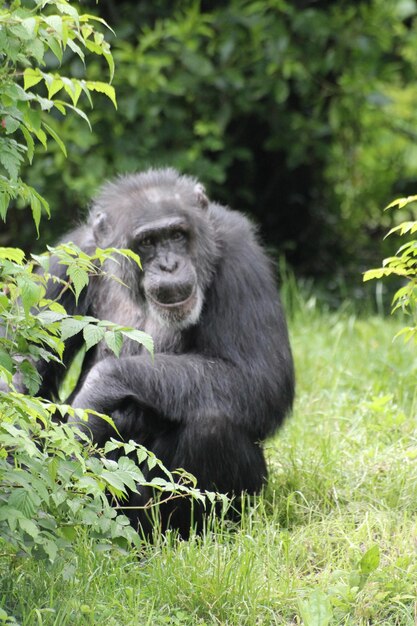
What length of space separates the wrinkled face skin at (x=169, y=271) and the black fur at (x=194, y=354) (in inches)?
0.5

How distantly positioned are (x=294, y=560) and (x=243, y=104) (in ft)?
19.4

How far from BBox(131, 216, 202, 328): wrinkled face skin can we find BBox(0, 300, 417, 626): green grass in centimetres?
91

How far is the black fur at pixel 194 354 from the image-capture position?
5340mm

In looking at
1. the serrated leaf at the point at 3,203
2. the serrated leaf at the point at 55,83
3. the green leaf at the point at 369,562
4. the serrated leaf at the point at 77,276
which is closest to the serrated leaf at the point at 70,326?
the serrated leaf at the point at 77,276

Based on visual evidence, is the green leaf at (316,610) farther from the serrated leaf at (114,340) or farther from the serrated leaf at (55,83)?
the serrated leaf at (55,83)

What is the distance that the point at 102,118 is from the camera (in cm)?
966

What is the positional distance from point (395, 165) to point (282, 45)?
3.10 metres

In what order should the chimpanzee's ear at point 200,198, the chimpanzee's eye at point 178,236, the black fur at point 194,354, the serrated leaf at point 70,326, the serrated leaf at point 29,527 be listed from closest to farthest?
the serrated leaf at point 29,527
the serrated leaf at point 70,326
the black fur at point 194,354
the chimpanzee's eye at point 178,236
the chimpanzee's ear at point 200,198

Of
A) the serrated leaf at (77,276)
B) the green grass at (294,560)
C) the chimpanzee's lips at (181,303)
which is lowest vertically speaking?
the green grass at (294,560)

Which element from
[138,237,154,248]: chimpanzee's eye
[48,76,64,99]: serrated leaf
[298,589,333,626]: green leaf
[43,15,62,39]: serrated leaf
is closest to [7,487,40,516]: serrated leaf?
[298,589,333,626]: green leaf

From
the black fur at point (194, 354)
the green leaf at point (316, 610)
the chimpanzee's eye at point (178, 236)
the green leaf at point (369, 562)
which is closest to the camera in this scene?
the green leaf at point (316, 610)

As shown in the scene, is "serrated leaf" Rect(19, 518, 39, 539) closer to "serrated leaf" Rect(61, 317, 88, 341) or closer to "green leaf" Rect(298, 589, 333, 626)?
"serrated leaf" Rect(61, 317, 88, 341)

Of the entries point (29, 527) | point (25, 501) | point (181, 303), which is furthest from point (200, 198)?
point (29, 527)

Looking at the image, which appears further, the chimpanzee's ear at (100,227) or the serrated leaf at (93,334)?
the chimpanzee's ear at (100,227)
